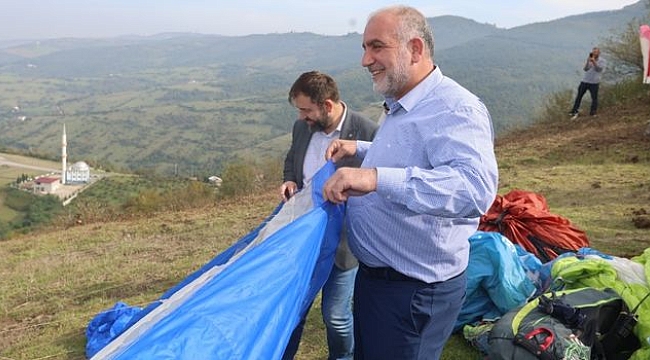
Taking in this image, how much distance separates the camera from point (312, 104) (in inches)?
122

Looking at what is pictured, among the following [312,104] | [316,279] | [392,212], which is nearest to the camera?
[392,212]

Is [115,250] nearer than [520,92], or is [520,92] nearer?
[115,250]

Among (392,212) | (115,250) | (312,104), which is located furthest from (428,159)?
(115,250)

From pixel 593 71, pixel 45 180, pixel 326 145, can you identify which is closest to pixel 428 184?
pixel 326 145

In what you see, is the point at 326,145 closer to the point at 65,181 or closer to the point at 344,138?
the point at 344,138

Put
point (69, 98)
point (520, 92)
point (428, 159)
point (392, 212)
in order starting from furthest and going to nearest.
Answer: point (69, 98) → point (520, 92) → point (392, 212) → point (428, 159)

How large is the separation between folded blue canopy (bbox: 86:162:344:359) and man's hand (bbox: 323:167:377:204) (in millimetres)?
448

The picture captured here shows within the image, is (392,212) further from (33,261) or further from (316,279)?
(33,261)

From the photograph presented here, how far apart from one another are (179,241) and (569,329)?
635 cm

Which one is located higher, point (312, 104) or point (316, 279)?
point (312, 104)

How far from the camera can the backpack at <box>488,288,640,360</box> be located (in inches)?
116

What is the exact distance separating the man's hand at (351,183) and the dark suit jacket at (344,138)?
82 cm

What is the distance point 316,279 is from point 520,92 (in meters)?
140

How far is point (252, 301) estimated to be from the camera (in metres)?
1.95
